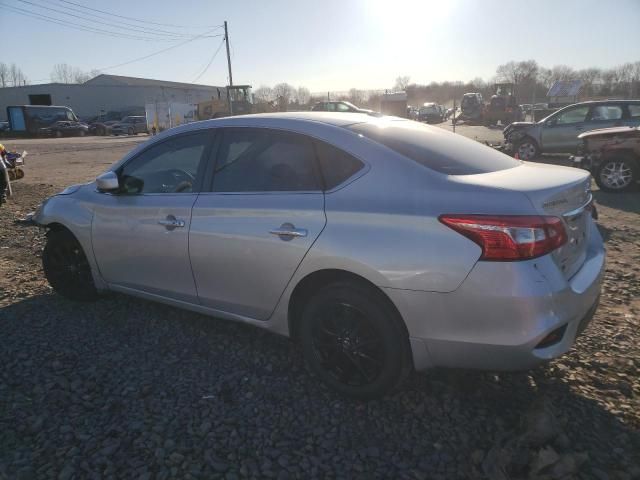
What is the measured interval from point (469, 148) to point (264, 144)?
1333 mm

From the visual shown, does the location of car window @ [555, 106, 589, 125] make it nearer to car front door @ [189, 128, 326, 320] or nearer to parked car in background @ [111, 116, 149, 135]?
car front door @ [189, 128, 326, 320]

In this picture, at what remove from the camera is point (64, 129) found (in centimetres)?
Answer: 3966

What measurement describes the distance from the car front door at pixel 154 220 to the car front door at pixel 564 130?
1211 centimetres

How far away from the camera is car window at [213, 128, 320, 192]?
9.48 feet

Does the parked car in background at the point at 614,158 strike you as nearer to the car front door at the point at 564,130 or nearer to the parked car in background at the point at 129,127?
the car front door at the point at 564,130

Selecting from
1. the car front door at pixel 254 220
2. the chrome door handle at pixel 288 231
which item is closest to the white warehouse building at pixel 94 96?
the car front door at pixel 254 220

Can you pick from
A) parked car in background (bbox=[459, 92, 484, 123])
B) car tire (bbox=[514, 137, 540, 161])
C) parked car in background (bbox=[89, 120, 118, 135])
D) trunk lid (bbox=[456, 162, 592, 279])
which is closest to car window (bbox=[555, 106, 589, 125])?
car tire (bbox=[514, 137, 540, 161])

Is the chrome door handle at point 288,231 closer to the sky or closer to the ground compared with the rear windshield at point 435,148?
closer to the ground

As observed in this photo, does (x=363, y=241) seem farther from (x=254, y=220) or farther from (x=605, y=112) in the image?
(x=605, y=112)

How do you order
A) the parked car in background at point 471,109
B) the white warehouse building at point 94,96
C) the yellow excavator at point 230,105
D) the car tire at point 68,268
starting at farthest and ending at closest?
the white warehouse building at point 94,96
the parked car in background at point 471,109
the yellow excavator at point 230,105
the car tire at point 68,268

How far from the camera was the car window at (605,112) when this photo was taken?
39.8ft

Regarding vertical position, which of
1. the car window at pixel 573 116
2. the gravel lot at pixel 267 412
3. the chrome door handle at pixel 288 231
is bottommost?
the gravel lot at pixel 267 412

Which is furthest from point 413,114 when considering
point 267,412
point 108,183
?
point 267,412

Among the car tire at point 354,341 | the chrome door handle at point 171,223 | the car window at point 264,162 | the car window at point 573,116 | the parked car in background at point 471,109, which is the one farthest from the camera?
the parked car in background at point 471,109
